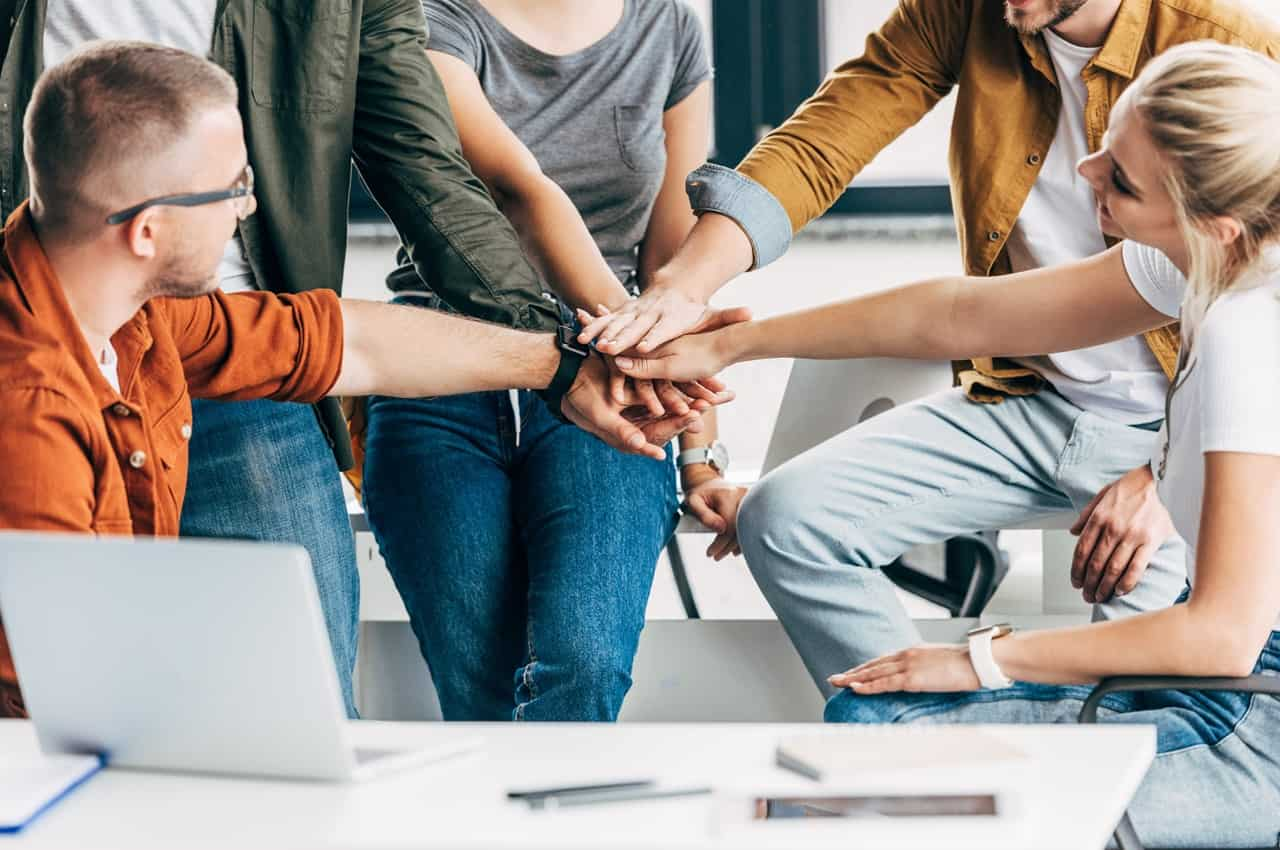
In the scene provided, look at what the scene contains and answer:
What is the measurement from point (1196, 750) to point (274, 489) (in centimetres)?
126

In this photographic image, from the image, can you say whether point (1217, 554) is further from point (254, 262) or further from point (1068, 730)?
point (254, 262)

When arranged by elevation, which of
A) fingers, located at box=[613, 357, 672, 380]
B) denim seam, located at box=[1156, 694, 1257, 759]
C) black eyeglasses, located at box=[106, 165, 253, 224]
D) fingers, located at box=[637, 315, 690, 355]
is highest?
black eyeglasses, located at box=[106, 165, 253, 224]

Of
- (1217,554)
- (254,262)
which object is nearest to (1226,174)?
(1217,554)

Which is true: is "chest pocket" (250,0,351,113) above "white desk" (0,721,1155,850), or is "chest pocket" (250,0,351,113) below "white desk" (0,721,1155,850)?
above

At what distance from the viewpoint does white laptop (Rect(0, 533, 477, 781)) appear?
1.06m

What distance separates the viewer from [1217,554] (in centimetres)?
155

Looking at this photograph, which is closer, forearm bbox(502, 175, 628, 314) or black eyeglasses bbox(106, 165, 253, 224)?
black eyeglasses bbox(106, 165, 253, 224)

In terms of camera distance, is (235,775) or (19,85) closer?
(235,775)

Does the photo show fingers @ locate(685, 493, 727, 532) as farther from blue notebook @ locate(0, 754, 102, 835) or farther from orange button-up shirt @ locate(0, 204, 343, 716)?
blue notebook @ locate(0, 754, 102, 835)

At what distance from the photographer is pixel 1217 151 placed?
1.68 m

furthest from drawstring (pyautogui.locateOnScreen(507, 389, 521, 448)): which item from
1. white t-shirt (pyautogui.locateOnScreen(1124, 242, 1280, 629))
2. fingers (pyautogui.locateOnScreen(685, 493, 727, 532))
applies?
white t-shirt (pyautogui.locateOnScreen(1124, 242, 1280, 629))

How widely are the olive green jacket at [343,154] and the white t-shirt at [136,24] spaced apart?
0.09 ft

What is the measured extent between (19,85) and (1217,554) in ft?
5.24

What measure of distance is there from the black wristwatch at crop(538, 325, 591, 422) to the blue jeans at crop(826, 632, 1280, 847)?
2.70 ft
